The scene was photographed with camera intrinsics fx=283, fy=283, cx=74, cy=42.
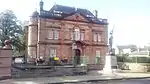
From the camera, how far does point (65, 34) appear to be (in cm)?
4731

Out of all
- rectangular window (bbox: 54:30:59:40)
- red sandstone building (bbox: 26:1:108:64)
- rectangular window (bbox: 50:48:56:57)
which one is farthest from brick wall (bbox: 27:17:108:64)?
rectangular window (bbox: 50:48:56:57)

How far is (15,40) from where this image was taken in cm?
4975

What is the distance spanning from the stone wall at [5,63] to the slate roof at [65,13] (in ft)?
72.4

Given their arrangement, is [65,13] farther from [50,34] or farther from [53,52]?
[53,52]

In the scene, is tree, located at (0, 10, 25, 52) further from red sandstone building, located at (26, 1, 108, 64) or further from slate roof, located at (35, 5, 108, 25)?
slate roof, located at (35, 5, 108, 25)

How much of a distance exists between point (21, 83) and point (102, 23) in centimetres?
3344

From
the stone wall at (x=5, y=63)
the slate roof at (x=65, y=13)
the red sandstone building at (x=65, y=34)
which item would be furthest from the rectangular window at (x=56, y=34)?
the stone wall at (x=5, y=63)

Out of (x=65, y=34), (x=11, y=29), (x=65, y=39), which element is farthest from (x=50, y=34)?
(x=11, y=29)

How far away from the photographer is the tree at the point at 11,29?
4884cm

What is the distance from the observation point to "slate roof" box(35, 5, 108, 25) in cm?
4556

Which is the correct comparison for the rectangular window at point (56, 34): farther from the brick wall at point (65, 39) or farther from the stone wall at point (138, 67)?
the stone wall at point (138, 67)

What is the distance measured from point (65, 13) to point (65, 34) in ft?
11.6

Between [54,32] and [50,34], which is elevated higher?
[54,32]

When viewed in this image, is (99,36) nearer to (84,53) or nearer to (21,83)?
(84,53)
